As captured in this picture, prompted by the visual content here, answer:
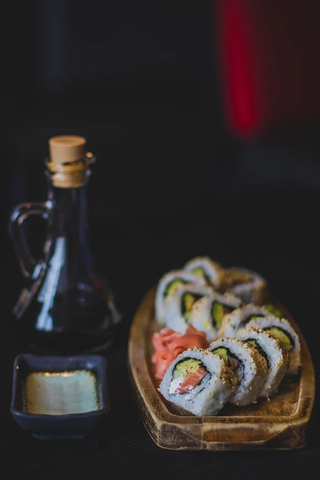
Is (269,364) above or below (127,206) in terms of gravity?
above

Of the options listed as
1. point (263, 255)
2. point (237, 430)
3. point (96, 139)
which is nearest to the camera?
point (237, 430)

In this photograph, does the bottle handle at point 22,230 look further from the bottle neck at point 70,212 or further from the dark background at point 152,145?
the dark background at point 152,145

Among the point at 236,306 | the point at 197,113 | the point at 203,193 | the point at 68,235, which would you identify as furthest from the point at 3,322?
the point at 197,113

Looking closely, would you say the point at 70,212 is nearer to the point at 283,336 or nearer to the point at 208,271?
the point at 208,271

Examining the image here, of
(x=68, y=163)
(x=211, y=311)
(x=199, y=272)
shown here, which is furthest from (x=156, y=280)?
(x=68, y=163)

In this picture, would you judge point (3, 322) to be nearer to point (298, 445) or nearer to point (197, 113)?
point (298, 445)

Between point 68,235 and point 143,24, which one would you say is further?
point 143,24
